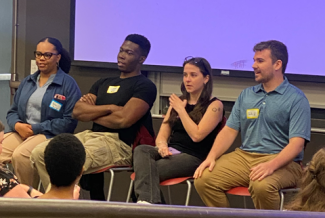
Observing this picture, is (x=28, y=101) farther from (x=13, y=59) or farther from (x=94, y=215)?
(x=94, y=215)

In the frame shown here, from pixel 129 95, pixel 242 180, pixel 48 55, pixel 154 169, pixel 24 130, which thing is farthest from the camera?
pixel 48 55

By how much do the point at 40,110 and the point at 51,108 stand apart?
10 centimetres

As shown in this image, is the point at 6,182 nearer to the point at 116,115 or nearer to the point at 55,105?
the point at 116,115

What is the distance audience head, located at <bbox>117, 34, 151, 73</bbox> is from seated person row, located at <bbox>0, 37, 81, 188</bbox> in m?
0.43

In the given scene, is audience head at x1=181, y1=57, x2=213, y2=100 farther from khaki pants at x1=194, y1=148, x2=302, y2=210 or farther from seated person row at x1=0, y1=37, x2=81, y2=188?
seated person row at x1=0, y1=37, x2=81, y2=188

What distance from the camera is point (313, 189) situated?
1.65 m

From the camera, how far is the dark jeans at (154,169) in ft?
8.89

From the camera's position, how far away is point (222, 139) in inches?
112

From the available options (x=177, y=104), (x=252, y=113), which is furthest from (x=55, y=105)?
(x=252, y=113)

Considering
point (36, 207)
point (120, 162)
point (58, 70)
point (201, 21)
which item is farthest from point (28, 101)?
point (36, 207)

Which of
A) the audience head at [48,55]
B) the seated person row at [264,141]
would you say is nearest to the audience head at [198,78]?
the seated person row at [264,141]

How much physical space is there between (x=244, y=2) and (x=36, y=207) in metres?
2.99

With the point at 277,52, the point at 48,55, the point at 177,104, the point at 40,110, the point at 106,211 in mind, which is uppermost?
the point at 277,52

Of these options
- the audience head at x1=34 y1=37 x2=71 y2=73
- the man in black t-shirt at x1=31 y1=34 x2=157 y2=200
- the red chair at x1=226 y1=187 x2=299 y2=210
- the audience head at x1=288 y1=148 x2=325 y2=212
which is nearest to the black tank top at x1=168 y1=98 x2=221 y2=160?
the man in black t-shirt at x1=31 y1=34 x2=157 y2=200
